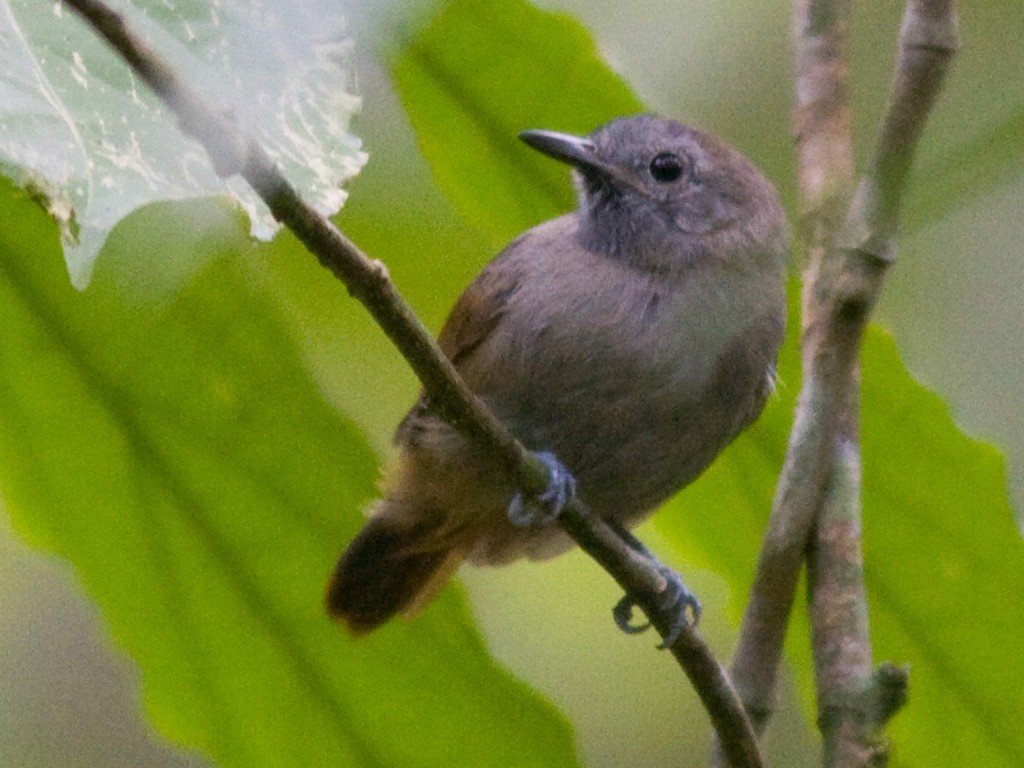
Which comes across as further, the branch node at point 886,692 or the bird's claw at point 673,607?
the bird's claw at point 673,607

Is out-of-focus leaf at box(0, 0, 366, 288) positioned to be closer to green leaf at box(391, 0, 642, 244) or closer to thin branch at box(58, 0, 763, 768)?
thin branch at box(58, 0, 763, 768)

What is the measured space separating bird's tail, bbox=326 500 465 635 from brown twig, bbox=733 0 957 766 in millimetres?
892

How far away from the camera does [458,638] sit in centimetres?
255

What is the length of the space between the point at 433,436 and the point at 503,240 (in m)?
0.72

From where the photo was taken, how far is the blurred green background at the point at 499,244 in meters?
2.88

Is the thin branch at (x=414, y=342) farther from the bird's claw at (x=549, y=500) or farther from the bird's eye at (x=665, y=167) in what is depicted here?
the bird's eye at (x=665, y=167)

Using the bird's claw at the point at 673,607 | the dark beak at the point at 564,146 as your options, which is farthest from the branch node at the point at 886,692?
the dark beak at the point at 564,146

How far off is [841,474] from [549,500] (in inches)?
20.0


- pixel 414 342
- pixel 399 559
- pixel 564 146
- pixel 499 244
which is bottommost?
pixel 399 559

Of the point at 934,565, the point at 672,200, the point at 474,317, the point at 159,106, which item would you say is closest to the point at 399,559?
the point at 474,317

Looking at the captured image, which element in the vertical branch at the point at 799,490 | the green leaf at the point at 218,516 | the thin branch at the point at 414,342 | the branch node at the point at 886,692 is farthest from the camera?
the vertical branch at the point at 799,490

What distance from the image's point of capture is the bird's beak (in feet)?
8.52

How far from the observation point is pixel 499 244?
261cm

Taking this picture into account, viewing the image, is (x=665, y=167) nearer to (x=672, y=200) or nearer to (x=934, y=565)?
(x=672, y=200)
